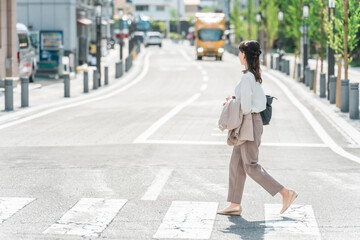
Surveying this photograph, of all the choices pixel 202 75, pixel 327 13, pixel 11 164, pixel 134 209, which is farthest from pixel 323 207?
pixel 202 75

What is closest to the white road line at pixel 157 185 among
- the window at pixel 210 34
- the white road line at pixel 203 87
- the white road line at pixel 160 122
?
the white road line at pixel 160 122

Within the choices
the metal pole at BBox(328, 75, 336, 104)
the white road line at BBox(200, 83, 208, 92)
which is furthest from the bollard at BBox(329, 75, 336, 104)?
the white road line at BBox(200, 83, 208, 92)

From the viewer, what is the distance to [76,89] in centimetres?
3155

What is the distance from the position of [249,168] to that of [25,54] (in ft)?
85.2

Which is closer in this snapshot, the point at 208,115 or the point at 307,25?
the point at 208,115

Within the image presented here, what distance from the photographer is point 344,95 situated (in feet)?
66.4

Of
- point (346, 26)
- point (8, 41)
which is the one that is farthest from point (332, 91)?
point (8, 41)

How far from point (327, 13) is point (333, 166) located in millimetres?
14747

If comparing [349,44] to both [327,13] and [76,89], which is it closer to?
[327,13]

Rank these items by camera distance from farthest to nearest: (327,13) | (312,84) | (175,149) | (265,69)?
(265,69)
(312,84)
(327,13)
(175,149)

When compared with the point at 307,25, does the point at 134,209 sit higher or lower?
lower

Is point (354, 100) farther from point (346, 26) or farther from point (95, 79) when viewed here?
point (95, 79)

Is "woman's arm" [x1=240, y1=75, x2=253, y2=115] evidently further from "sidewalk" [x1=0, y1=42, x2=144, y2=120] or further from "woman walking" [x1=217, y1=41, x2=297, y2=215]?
"sidewalk" [x1=0, y1=42, x2=144, y2=120]

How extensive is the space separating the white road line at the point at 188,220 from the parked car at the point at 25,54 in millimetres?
24458
